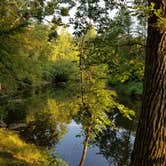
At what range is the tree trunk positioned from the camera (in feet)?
14.4

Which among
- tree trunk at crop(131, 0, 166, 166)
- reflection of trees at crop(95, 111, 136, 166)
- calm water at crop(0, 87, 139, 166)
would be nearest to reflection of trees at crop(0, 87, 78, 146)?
calm water at crop(0, 87, 139, 166)

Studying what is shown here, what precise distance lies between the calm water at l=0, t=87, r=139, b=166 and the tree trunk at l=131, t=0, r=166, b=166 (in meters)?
10.6

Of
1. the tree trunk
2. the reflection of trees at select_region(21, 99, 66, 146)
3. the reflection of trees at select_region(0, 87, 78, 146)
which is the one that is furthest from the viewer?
the reflection of trees at select_region(0, 87, 78, 146)

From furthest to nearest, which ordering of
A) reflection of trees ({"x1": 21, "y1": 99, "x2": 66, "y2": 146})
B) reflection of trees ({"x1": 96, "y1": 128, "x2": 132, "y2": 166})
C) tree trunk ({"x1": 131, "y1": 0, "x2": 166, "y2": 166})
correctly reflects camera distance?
reflection of trees ({"x1": 21, "y1": 99, "x2": 66, "y2": 146})
reflection of trees ({"x1": 96, "y1": 128, "x2": 132, "y2": 166})
tree trunk ({"x1": 131, "y1": 0, "x2": 166, "y2": 166})

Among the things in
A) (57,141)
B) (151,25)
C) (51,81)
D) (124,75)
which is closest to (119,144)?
(57,141)

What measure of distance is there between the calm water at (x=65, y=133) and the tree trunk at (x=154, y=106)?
34.6 ft

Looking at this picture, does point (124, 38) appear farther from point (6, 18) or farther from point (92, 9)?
point (6, 18)

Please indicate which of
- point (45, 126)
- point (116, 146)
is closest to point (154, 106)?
point (116, 146)

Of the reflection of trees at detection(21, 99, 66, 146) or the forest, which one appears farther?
the reflection of trees at detection(21, 99, 66, 146)

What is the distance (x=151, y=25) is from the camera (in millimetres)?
4273

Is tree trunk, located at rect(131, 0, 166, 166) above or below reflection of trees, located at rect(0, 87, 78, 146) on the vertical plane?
above

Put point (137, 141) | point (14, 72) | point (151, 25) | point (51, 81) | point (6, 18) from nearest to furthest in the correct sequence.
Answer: point (151, 25) → point (137, 141) → point (14, 72) → point (6, 18) → point (51, 81)

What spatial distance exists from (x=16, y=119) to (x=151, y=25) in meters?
21.0

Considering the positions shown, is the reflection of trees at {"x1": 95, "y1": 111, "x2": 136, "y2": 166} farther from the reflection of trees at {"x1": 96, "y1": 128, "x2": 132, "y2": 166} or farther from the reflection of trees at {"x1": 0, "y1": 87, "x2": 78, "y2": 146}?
the reflection of trees at {"x1": 0, "y1": 87, "x2": 78, "y2": 146}
